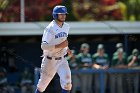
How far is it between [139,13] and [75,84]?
11.6ft

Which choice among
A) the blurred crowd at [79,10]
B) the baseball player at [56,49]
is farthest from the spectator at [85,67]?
the baseball player at [56,49]

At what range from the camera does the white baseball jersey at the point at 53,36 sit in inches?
309

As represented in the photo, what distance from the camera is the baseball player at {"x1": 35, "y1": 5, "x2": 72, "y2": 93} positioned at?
7.84 metres

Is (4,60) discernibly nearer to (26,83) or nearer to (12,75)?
(12,75)

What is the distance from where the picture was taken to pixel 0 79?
1127cm

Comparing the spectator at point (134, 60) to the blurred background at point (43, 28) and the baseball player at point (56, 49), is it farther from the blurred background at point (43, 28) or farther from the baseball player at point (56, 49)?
the baseball player at point (56, 49)

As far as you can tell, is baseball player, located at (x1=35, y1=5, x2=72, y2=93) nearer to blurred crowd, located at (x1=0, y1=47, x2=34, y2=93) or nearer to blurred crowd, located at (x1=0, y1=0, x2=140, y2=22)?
blurred crowd, located at (x1=0, y1=47, x2=34, y2=93)

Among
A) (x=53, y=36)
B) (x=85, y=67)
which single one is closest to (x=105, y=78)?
(x=85, y=67)

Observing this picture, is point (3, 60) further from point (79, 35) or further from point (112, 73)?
point (112, 73)

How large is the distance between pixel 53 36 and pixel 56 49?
246 mm

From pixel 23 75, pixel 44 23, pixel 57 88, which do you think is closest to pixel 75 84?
pixel 57 88

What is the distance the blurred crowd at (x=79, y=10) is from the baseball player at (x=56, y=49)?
421cm

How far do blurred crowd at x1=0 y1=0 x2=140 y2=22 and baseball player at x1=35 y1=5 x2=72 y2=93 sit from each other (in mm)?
4211

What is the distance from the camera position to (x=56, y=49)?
806 cm
